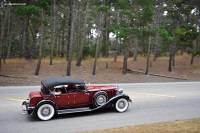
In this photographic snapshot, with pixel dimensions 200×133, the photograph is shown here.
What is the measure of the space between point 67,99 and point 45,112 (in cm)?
93

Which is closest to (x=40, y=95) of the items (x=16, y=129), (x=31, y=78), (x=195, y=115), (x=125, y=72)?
(x=16, y=129)

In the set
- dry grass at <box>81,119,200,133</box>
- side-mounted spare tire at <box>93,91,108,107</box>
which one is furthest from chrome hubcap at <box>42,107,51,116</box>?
dry grass at <box>81,119,200,133</box>

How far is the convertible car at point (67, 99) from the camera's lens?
8.69 meters

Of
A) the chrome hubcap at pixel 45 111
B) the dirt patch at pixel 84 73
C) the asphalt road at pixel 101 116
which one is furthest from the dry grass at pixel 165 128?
the dirt patch at pixel 84 73

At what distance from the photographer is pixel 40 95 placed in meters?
8.95

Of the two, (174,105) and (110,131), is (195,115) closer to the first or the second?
(174,105)

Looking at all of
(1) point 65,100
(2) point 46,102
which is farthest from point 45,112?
(1) point 65,100

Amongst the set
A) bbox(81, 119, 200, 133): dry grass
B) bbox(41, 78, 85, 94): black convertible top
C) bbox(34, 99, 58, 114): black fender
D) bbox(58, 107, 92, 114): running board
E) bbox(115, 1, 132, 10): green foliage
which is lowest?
bbox(81, 119, 200, 133): dry grass

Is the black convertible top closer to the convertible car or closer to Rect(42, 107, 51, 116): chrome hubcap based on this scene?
the convertible car

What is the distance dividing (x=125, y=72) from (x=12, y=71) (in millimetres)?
11253

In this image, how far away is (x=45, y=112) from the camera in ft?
28.6

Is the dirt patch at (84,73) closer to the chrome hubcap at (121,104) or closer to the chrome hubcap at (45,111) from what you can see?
the chrome hubcap at (45,111)

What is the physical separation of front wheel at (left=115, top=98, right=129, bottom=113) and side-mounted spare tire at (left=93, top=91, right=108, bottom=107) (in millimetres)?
543

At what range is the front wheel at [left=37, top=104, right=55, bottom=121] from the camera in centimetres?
862
